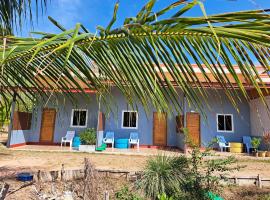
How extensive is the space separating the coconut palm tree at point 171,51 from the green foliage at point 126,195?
4.66 metres

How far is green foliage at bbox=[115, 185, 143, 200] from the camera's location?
5328 mm

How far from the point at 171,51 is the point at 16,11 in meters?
1.61

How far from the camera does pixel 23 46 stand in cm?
116

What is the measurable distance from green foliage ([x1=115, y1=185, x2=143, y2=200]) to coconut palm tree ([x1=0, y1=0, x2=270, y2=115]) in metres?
4.66

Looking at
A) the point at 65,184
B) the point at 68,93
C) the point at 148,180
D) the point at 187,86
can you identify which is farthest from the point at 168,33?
the point at 65,184

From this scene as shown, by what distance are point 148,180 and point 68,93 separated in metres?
4.71

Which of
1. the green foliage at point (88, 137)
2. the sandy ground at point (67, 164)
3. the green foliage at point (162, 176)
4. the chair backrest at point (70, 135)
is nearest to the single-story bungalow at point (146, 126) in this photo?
the chair backrest at point (70, 135)

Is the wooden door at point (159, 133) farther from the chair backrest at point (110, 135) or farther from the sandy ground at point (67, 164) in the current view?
the sandy ground at point (67, 164)

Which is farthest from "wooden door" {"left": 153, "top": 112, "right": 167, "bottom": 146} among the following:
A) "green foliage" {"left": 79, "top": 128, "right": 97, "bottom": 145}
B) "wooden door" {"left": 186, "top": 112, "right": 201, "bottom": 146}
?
"green foliage" {"left": 79, "top": 128, "right": 97, "bottom": 145}

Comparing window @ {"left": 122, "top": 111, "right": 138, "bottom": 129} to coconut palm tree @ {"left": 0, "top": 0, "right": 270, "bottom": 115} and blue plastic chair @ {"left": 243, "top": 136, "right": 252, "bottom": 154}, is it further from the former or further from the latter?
coconut palm tree @ {"left": 0, "top": 0, "right": 270, "bottom": 115}

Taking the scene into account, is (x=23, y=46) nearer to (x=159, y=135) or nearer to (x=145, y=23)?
(x=145, y=23)

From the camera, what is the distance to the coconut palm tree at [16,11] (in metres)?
1.88

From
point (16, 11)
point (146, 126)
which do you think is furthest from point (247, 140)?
point (16, 11)

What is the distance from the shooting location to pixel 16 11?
196 centimetres
